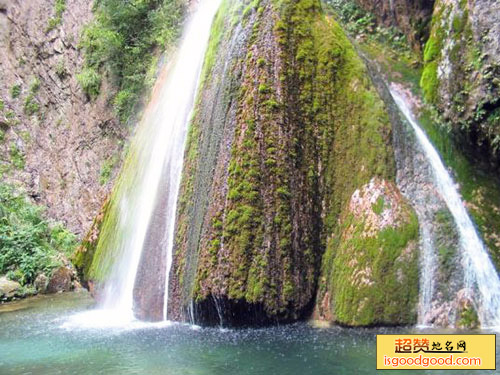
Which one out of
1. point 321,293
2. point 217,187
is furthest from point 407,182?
point 217,187

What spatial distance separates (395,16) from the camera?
11.2 m

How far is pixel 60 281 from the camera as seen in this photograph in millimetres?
15227

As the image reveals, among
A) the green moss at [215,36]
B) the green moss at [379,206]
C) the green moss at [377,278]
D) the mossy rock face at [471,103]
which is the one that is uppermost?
the green moss at [215,36]

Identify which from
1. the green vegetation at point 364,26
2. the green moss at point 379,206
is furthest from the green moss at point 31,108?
the green moss at point 379,206

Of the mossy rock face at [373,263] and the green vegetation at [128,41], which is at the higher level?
the green vegetation at [128,41]

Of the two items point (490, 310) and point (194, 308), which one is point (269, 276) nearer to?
point (194, 308)

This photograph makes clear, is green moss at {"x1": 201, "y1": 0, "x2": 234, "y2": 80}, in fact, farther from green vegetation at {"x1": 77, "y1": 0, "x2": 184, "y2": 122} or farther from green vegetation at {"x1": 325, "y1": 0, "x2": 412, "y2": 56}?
green vegetation at {"x1": 77, "y1": 0, "x2": 184, "y2": 122}

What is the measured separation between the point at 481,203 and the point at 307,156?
2.77m

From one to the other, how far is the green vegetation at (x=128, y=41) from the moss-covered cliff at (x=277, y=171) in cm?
734

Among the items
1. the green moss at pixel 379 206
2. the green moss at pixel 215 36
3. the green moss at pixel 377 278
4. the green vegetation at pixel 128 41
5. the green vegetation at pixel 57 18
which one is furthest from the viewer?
the green vegetation at pixel 57 18

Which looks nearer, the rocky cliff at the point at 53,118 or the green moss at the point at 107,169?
the green moss at the point at 107,169

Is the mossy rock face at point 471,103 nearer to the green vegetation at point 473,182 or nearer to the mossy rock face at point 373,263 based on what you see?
the green vegetation at point 473,182

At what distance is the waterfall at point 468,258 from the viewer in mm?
7078

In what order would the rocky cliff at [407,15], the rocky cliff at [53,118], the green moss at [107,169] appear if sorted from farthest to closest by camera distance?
the rocky cliff at [53,118]
the green moss at [107,169]
the rocky cliff at [407,15]
